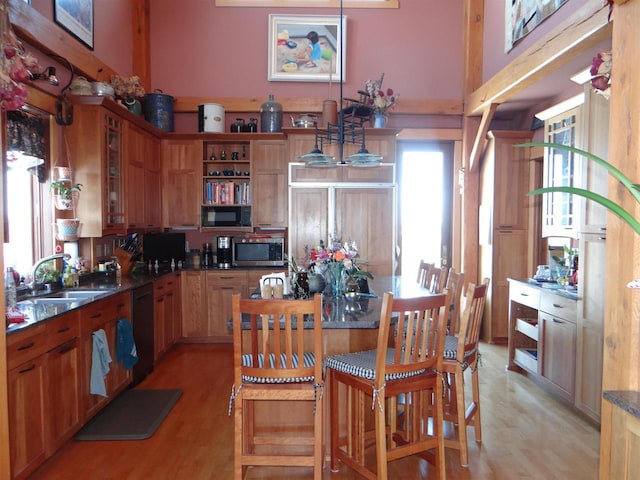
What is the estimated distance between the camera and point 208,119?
5445mm

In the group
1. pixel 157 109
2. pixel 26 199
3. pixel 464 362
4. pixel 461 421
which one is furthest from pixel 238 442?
pixel 157 109

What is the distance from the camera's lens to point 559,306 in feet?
11.6

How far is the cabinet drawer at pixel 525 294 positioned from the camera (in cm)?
390

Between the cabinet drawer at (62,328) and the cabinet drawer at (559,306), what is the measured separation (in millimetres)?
3416

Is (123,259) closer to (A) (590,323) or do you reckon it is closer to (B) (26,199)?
(B) (26,199)

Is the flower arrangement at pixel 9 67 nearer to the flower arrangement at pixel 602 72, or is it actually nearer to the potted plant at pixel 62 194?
the potted plant at pixel 62 194

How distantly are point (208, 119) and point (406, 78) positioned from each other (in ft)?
8.35

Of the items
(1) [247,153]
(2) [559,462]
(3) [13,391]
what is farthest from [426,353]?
(1) [247,153]

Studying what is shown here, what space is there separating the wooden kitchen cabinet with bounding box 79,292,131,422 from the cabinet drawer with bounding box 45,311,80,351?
72 mm

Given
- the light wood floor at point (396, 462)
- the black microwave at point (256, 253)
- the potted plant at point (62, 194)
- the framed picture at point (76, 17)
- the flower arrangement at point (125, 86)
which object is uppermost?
the framed picture at point (76, 17)

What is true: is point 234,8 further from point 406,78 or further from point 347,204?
point 347,204

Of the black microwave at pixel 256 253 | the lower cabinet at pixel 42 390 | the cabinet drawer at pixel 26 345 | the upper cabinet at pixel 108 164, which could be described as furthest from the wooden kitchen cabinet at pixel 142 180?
the cabinet drawer at pixel 26 345

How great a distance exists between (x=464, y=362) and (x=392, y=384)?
682 millimetres

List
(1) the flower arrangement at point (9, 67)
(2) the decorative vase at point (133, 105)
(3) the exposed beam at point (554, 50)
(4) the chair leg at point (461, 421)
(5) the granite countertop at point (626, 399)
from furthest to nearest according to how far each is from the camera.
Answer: (2) the decorative vase at point (133, 105) < (3) the exposed beam at point (554, 50) < (4) the chair leg at point (461, 421) < (1) the flower arrangement at point (9, 67) < (5) the granite countertop at point (626, 399)
